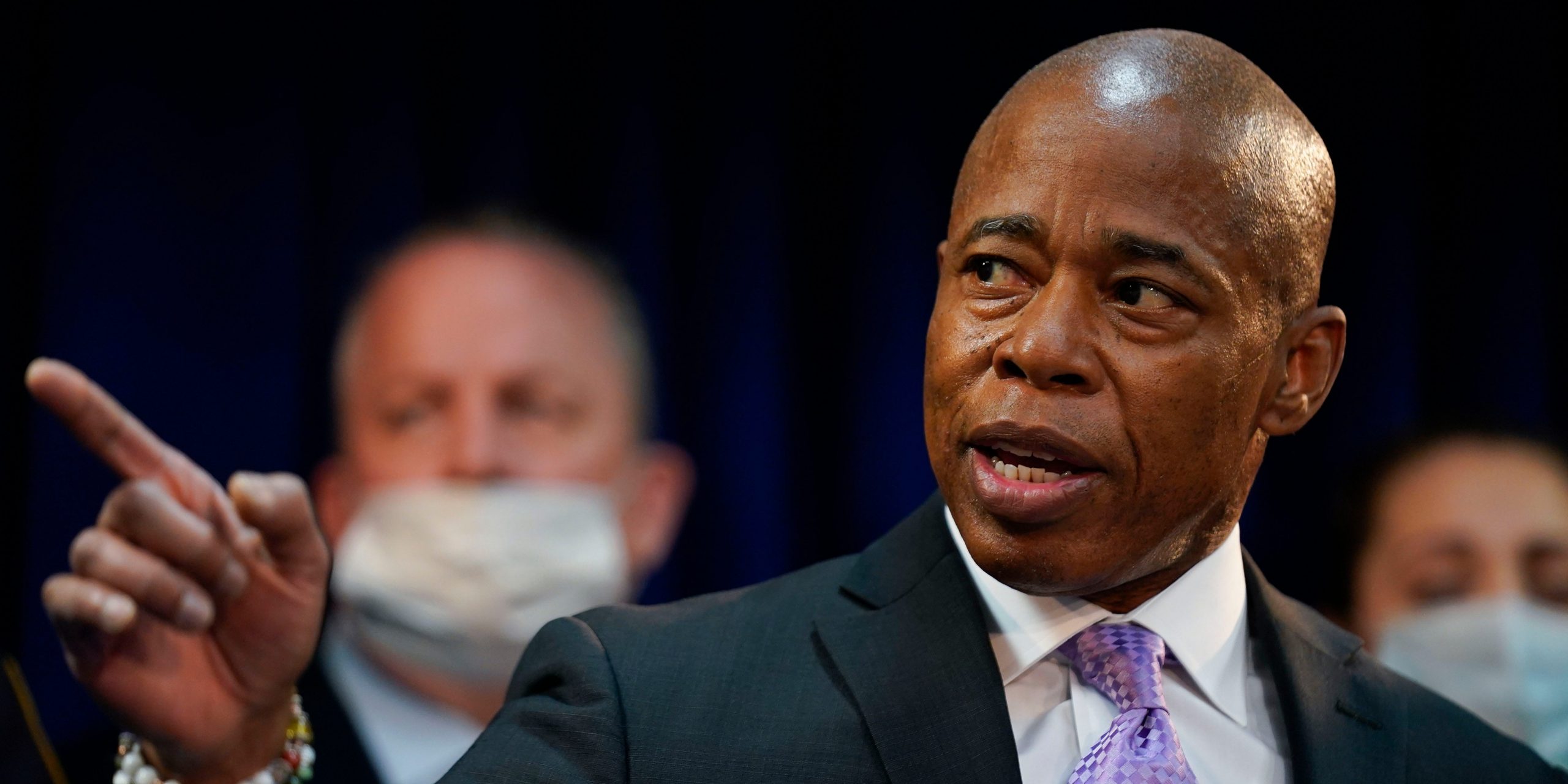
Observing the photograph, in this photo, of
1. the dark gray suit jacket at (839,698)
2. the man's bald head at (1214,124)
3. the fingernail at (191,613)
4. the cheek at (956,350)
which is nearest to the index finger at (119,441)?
the fingernail at (191,613)

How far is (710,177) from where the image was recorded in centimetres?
360

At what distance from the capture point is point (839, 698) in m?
1.73

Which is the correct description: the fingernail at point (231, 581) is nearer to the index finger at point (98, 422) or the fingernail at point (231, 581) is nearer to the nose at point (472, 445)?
the index finger at point (98, 422)

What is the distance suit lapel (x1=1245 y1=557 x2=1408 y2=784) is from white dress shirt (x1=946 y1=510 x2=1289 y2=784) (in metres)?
0.04

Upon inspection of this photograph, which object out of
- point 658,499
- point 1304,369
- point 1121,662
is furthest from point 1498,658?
point 1121,662

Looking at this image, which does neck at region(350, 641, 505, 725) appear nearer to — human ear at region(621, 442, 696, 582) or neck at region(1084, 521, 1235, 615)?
human ear at region(621, 442, 696, 582)

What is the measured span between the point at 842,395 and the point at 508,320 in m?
0.78

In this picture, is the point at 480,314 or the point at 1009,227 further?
the point at 480,314

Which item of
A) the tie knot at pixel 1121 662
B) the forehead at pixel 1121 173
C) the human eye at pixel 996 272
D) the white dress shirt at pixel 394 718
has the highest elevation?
the forehead at pixel 1121 173

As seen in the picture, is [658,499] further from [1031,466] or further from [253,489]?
[1031,466]

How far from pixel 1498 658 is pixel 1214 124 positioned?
2.33 metres

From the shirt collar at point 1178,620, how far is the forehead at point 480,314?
6.08ft

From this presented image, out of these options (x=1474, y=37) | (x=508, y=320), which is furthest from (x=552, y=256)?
(x=1474, y=37)

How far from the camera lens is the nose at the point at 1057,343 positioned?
5.46ft
